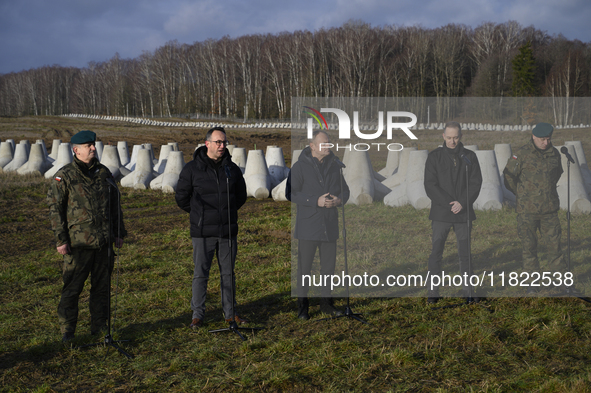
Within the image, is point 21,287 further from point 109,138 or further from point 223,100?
point 223,100

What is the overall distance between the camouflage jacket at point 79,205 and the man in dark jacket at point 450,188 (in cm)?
307

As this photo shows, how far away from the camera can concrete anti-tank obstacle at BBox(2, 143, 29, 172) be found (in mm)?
18594

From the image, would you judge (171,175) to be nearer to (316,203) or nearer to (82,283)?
(82,283)

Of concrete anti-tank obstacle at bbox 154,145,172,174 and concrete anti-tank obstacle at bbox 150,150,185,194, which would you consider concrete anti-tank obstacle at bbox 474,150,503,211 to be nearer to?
concrete anti-tank obstacle at bbox 150,150,185,194

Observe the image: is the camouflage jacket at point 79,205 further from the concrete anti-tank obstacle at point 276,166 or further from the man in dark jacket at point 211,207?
the concrete anti-tank obstacle at point 276,166

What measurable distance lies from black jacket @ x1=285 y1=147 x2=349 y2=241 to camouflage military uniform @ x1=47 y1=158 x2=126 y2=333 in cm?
165

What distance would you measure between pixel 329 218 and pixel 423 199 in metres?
6.10

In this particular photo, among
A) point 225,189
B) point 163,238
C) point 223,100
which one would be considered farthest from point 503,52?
point 225,189

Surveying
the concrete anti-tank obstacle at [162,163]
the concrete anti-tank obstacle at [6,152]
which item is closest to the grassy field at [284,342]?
the concrete anti-tank obstacle at [162,163]

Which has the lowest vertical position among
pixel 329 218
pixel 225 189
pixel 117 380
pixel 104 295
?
pixel 117 380

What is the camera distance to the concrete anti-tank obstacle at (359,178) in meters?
11.5

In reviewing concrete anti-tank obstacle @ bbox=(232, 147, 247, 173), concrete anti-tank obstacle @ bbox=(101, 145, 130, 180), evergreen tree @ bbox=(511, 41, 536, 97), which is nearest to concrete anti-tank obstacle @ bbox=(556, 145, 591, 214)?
concrete anti-tank obstacle @ bbox=(232, 147, 247, 173)

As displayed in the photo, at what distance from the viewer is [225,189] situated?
15.2ft

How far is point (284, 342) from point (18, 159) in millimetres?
18013
